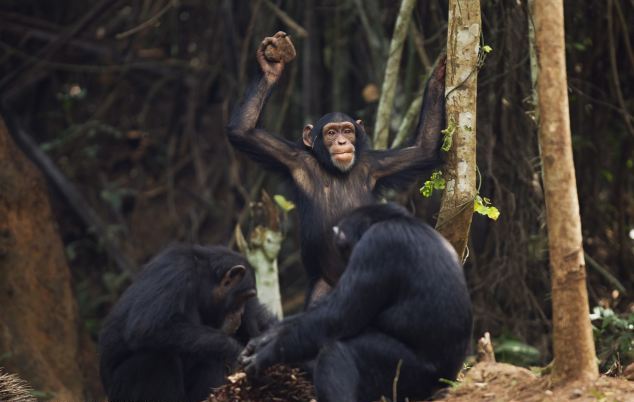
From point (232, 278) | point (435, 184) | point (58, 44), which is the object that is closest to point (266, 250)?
point (232, 278)

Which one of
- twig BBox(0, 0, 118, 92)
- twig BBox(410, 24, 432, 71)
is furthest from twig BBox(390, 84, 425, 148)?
twig BBox(0, 0, 118, 92)

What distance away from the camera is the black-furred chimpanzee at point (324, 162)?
7598mm

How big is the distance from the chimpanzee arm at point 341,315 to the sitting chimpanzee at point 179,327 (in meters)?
1.45

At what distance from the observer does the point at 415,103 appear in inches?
348

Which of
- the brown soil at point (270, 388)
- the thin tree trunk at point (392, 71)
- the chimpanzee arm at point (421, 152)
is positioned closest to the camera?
the brown soil at point (270, 388)

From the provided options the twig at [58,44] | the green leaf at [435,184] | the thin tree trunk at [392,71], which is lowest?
the green leaf at [435,184]

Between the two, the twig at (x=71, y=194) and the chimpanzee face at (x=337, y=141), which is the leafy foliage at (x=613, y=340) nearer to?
the chimpanzee face at (x=337, y=141)

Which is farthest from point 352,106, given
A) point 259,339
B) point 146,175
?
point 259,339

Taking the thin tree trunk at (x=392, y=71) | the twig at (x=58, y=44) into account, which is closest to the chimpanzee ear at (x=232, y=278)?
the thin tree trunk at (x=392, y=71)

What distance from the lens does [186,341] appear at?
7188 millimetres

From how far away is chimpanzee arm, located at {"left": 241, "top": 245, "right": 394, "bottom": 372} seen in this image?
5.69 m

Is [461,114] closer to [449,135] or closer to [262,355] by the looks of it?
[449,135]

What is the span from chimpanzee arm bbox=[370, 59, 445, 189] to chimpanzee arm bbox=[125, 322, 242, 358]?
1.91 metres

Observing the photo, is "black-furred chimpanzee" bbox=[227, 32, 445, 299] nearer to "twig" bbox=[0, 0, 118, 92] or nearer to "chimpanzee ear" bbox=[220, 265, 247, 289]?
"chimpanzee ear" bbox=[220, 265, 247, 289]
